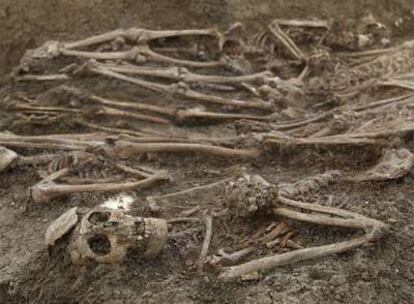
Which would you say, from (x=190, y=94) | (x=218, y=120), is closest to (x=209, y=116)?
(x=218, y=120)

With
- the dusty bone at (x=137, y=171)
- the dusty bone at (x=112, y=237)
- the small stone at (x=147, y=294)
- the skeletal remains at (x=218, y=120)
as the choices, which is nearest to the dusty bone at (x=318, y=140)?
the skeletal remains at (x=218, y=120)

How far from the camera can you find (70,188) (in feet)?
11.7

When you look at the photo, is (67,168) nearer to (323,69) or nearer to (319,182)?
(319,182)

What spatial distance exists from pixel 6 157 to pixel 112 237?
113 cm

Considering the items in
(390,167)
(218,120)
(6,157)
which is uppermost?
(390,167)

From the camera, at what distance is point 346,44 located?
5227 millimetres

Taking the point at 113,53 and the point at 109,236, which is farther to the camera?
the point at 113,53

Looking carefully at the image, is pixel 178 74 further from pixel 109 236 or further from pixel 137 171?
pixel 109 236

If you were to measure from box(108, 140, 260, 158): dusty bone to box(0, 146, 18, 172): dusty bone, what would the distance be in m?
0.52

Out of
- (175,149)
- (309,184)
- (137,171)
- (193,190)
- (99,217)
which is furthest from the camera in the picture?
(175,149)

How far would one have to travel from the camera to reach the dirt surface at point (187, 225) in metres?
2.90

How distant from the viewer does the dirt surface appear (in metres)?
2.90

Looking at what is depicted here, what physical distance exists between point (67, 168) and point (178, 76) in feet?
3.70

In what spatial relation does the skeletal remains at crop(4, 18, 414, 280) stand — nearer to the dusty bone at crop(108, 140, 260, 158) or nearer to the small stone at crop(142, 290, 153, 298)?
the dusty bone at crop(108, 140, 260, 158)
